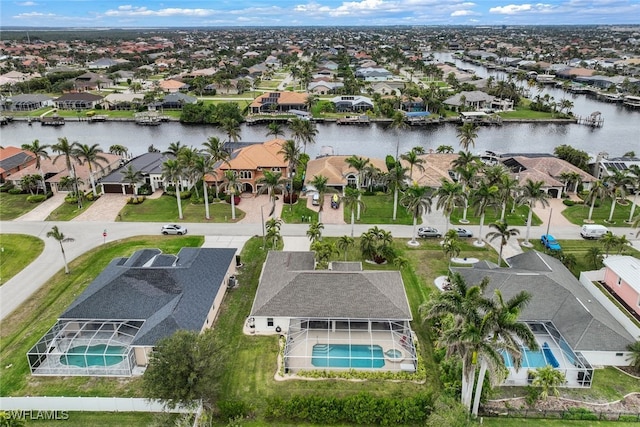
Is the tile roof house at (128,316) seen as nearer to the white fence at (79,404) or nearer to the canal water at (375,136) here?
the white fence at (79,404)

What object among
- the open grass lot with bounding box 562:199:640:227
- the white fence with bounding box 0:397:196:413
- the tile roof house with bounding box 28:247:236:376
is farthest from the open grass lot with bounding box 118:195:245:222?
the open grass lot with bounding box 562:199:640:227

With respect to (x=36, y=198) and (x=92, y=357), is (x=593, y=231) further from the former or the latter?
(x=36, y=198)

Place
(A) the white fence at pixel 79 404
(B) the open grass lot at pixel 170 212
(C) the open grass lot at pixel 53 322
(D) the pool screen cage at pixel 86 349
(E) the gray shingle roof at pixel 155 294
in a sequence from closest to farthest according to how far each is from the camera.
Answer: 1. (A) the white fence at pixel 79 404
2. (C) the open grass lot at pixel 53 322
3. (D) the pool screen cage at pixel 86 349
4. (E) the gray shingle roof at pixel 155 294
5. (B) the open grass lot at pixel 170 212

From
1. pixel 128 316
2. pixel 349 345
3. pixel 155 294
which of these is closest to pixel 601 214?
pixel 349 345

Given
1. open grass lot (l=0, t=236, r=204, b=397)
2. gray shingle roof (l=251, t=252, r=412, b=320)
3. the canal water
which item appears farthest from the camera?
the canal water

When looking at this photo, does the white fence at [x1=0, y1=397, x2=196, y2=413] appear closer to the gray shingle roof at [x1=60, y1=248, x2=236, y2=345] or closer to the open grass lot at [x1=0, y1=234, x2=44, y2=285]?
the gray shingle roof at [x1=60, y1=248, x2=236, y2=345]

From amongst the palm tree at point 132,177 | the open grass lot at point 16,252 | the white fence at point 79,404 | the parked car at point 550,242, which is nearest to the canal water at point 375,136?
the palm tree at point 132,177
